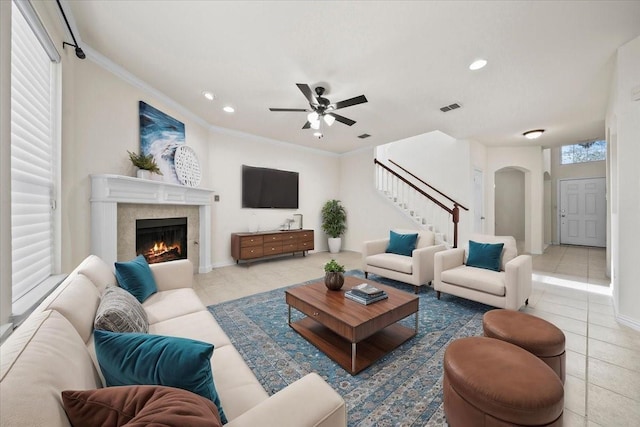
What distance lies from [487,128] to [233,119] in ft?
15.2

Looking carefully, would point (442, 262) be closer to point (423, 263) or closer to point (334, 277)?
point (423, 263)

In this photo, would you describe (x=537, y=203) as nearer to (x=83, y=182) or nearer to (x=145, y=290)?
(x=145, y=290)

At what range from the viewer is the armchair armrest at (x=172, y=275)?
2.33 metres

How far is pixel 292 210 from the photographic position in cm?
608

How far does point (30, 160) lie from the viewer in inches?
70.6

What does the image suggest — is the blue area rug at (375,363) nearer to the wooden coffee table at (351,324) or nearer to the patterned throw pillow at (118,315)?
Result: the wooden coffee table at (351,324)

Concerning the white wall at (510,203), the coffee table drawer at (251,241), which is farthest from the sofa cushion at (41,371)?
the white wall at (510,203)

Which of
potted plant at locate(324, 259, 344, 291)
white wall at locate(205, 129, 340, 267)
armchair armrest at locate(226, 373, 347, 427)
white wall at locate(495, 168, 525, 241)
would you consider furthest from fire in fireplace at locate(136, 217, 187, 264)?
white wall at locate(495, 168, 525, 241)

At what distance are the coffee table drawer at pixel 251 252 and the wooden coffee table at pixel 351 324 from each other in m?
2.59

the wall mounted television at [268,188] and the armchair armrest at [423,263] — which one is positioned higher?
the wall mounted television at [268,188]

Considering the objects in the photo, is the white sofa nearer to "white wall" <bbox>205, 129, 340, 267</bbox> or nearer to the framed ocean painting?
the framed ocean painting

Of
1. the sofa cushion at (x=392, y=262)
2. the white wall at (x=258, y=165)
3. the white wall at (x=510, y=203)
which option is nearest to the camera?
the sofa cushion at (x=392, y=262)

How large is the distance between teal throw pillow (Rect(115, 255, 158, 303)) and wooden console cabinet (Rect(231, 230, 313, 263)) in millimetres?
2658

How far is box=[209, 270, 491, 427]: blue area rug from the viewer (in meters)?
1.48
